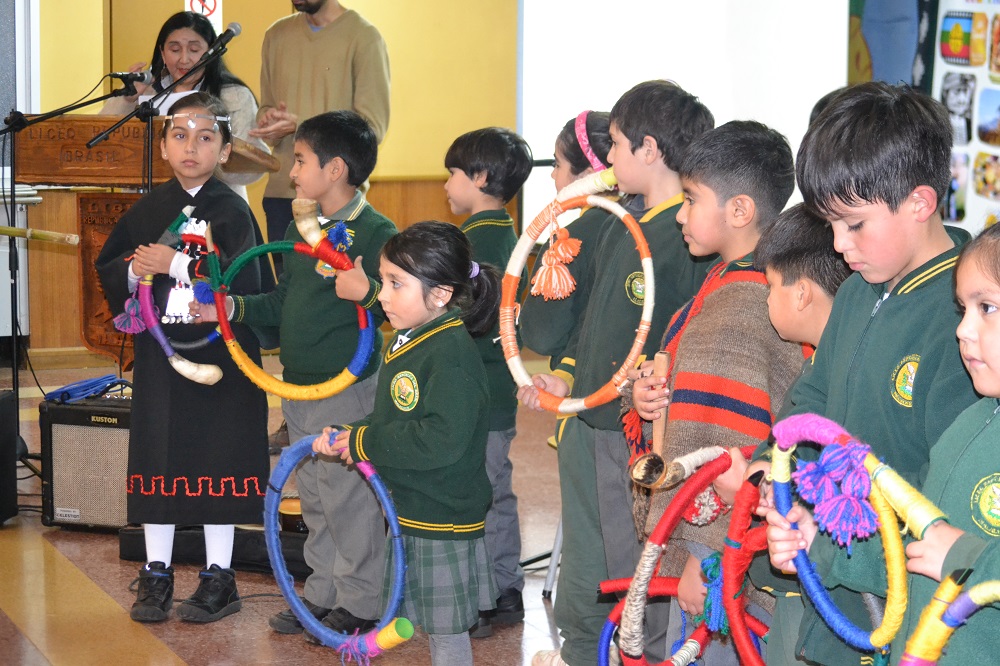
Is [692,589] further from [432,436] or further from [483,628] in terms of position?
[483,628]

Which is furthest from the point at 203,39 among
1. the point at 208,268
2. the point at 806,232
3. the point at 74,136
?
the point at 806,232

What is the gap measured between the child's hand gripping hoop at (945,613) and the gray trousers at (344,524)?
86.4 inches

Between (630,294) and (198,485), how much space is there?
5.44 feet

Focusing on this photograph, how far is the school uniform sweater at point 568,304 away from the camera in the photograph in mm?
3170

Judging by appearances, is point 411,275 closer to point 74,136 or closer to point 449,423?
point 449,423

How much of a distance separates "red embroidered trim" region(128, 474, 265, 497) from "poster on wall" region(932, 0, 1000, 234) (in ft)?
8.74

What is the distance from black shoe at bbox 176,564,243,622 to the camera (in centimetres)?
364

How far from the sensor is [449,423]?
2.74 meters

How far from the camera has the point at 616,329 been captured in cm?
282

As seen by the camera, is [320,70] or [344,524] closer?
[344,524]

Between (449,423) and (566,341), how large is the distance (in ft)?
2.10

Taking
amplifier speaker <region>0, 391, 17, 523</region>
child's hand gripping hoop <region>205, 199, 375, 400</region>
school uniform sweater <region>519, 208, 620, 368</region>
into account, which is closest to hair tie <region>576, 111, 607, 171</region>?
A: school uniform sweater <region>519, 208, 620, 368</region>

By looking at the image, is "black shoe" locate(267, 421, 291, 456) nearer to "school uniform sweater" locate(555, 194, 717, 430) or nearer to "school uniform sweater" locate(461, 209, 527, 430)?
"school uniform sweater" locate(461, 209, 527, 430)

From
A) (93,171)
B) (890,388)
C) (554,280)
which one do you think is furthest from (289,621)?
(890,388)
